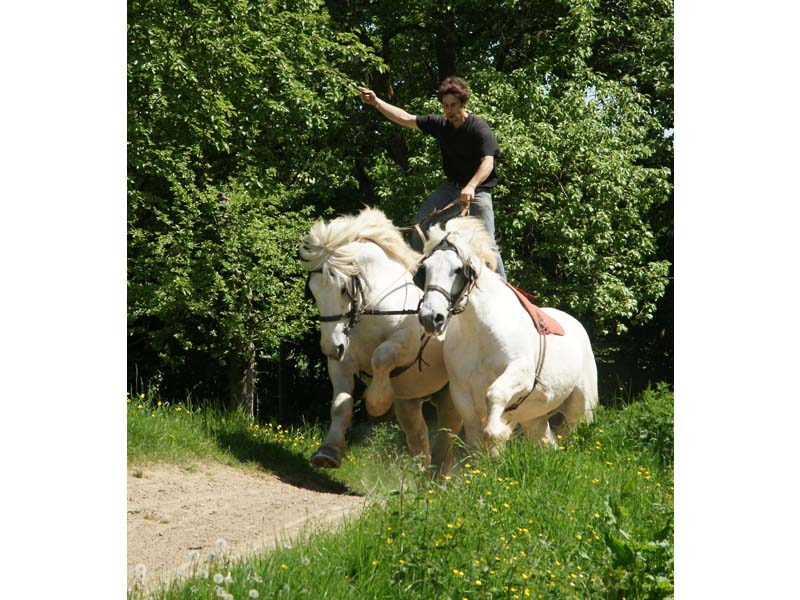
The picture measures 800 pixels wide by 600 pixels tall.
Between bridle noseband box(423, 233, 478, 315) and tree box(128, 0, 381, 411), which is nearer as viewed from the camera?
bridle noseband box(423, 233, 478, 315)

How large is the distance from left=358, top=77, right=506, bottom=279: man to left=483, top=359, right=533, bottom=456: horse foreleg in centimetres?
111

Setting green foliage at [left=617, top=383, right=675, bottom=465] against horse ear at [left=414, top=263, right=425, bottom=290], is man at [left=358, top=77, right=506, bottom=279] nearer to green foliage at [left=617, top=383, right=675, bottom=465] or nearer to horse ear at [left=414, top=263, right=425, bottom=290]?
horse ear at [left=414, top=263, right=425, bottom=290]

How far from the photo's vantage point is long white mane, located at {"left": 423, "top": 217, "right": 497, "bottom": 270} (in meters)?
7.58

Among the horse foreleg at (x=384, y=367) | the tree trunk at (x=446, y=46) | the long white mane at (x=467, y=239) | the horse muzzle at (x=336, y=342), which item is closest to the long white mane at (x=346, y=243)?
the horse muzzle at (x=336, y=342)

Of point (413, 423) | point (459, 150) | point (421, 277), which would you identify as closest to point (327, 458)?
point (413, 423)

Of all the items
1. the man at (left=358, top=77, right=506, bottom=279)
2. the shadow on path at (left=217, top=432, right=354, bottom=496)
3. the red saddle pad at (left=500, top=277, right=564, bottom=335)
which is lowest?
the shadow on path at (left=217, top=432, right=354, bottom=496)

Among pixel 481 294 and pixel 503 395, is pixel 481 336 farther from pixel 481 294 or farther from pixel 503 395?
pixel 503 395

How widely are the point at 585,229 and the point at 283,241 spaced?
13.4ft

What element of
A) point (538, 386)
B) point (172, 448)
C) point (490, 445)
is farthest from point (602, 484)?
point (172, 448)

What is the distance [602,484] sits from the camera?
688 centimetres

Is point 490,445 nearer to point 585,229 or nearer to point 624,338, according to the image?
point 585,229

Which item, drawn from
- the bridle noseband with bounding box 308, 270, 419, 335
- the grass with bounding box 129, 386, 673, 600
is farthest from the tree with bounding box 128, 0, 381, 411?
the grass with bounding box 129, 386, 673, 600

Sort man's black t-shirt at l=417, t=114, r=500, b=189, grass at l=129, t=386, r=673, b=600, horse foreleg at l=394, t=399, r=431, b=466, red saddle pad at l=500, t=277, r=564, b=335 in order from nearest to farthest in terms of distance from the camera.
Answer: grass at l=129, t=386, r=673, b=600 < red saddle pad at l=500, t=277, r=564, b=335 < man's black t-shirt at l=417, t=114, r=500, b=189 < horse foreleg at l=394, t=399, r=431, b=466

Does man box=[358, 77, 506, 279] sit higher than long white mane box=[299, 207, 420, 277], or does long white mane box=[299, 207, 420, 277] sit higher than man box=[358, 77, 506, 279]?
man box=[358, 77, 506, 279]
